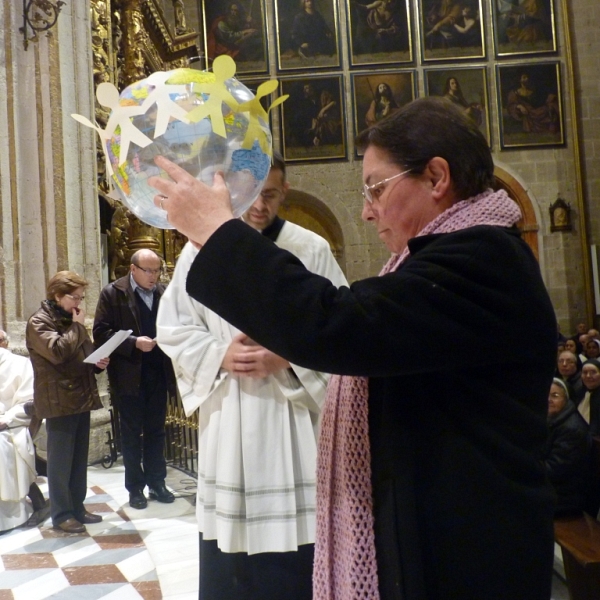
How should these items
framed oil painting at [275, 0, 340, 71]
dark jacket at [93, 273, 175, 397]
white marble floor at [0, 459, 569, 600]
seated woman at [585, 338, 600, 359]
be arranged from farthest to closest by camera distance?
framed oil painting at [275, 0, 340, 71]
seated woman at [585, 338, 600, 359]
dark jacket at [93, 273, 175, 397]
white marble floor at [0, 459, 569, 600]

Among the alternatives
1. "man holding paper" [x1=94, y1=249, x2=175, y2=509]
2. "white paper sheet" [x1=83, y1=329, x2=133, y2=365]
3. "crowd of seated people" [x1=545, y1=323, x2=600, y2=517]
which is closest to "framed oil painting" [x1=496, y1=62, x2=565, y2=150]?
"man holding paper" [x1=94, y1=249, x2=175, y2=509]

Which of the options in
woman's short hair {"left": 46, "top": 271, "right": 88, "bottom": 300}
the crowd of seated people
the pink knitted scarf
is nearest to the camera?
the pink knitted scarf

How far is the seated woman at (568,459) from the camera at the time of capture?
3.94m

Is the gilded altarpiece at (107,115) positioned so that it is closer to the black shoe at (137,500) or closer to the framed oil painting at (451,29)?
the black shoe at (137,500)

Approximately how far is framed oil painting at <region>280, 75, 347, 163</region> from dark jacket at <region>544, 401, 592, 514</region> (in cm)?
1361

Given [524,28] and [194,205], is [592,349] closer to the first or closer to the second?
[194,205]

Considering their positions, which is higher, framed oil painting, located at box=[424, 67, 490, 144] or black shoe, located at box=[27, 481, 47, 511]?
framed oil painting, located at box=[424, 67, 490, 144]

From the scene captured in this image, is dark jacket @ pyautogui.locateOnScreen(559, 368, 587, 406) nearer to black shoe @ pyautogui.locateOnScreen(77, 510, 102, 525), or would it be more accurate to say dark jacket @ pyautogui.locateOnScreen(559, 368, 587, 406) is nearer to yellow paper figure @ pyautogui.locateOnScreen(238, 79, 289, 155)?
black shoe @ pyautogui.locateOnScreen(77, 510, 102, 525)

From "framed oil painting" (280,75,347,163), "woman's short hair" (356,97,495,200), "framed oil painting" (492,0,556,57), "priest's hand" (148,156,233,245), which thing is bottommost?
"priest's hand" (148,156,233,245)

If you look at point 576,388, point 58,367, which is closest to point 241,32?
point 576,388

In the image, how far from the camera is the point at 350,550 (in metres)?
1.29

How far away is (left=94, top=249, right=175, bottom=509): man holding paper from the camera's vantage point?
5609 mm

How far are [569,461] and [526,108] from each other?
14.9 meters

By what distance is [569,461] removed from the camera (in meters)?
4.09
